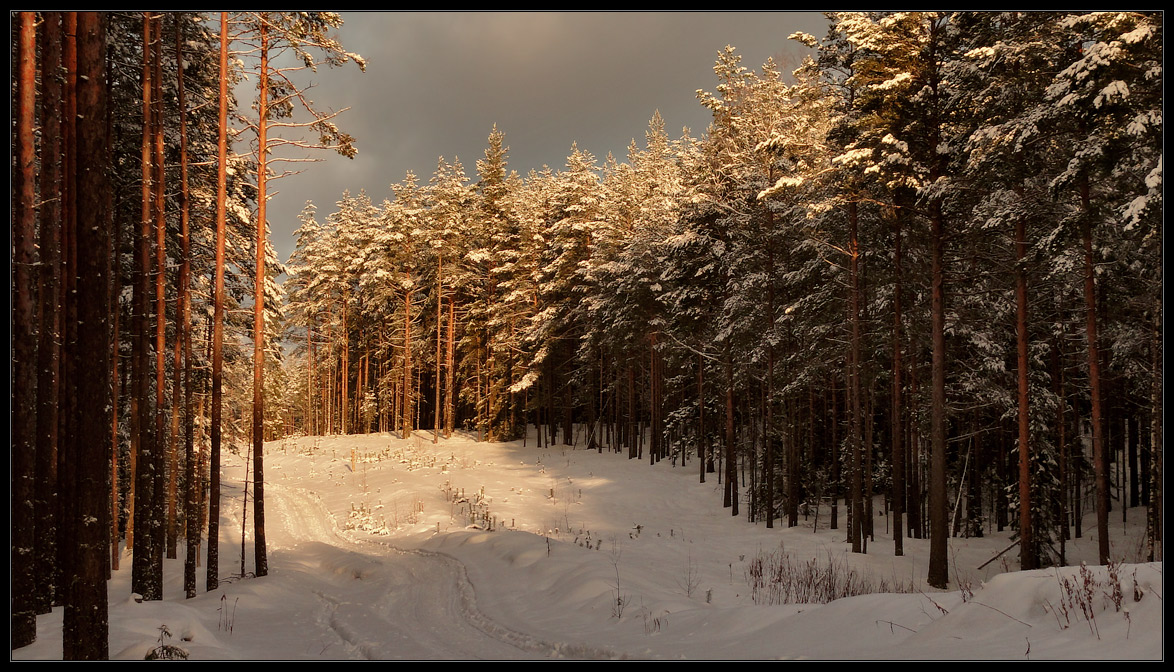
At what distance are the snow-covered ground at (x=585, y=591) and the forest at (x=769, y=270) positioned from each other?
4.65 ft

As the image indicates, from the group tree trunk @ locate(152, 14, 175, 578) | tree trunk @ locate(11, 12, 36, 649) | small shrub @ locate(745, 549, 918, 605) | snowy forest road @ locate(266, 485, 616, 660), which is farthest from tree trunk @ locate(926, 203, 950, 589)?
tree trunk @ locate(152, 14, 175, 578)

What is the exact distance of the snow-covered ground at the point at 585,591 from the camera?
654 centimetres

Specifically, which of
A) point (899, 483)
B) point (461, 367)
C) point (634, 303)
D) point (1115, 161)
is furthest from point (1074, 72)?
point (461, 367)

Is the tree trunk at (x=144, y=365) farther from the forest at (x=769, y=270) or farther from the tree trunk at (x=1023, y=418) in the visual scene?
the tree trunk at (x=1023, y=418)

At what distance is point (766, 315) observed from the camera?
24.3 meters

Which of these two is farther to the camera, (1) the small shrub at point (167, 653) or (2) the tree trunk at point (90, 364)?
(1) the small shrub at point (167, 653)

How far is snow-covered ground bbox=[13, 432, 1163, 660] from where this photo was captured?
654 cm

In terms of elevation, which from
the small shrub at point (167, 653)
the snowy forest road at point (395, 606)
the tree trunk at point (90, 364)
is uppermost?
the tree trunk at point (90, 364)

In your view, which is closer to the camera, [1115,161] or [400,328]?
[1115,161]

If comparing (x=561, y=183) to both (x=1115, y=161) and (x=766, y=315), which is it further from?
(x=1115, y=161)

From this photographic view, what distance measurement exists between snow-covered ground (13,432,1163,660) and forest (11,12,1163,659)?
1.42m

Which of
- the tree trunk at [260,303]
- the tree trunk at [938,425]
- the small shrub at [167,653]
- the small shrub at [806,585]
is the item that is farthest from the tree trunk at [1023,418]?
the tree trunk at [260,303]

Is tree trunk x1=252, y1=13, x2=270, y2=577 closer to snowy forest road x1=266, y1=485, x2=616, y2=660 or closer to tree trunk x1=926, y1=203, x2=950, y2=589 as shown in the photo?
snowy forest road x1=266, y1=485, x2=616, y2=660

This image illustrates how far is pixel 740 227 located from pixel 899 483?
10.6 m
